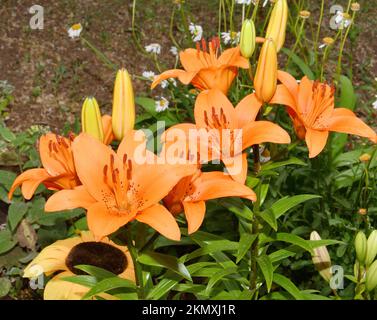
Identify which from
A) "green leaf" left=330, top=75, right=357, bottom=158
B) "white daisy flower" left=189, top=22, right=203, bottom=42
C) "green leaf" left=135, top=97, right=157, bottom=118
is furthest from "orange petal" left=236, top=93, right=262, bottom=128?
"white daisy flower" left=189, top=22, right=203, bottom=42

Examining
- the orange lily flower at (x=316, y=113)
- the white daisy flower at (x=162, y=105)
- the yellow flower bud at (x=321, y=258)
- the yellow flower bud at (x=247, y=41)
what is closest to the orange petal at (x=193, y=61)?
the yellow flower bud at (x=247, y=41)

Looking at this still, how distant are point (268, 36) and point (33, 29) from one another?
1877 millimetres

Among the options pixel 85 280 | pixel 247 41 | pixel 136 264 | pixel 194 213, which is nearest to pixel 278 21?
pixel 247 41

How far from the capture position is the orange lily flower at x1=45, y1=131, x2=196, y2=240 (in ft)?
4.54

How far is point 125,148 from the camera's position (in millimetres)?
1486

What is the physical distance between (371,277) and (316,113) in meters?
0.41

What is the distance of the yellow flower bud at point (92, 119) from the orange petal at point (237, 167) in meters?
0.28

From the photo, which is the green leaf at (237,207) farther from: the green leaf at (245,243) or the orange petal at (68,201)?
the orange petal at (68,201)

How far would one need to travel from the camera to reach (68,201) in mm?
1391

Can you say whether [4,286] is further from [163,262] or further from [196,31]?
[196,31]

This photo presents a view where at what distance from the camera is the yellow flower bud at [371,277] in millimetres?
1646
